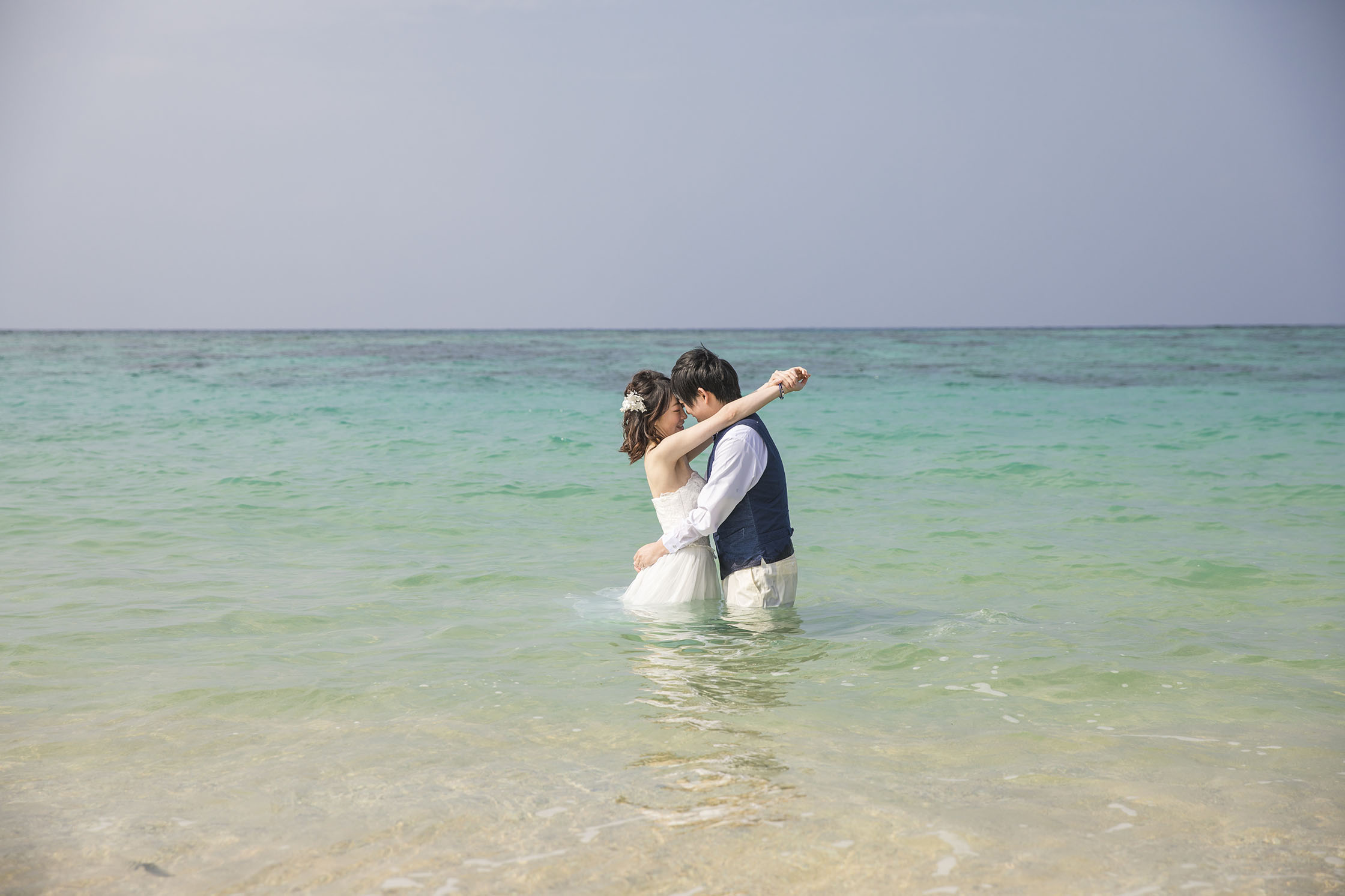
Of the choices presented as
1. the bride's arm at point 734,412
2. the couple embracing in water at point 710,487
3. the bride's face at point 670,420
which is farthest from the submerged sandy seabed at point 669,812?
the bride's face at point 670,420

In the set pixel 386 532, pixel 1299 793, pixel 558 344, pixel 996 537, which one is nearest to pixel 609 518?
pixel 386 532

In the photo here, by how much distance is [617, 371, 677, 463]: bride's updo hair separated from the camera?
17.4 feet

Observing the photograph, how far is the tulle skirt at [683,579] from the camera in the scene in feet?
18.1

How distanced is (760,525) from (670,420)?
732 mm

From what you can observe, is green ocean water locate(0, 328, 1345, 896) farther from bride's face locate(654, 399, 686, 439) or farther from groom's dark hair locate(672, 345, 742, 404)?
groom's dark hair locate(672, 345, 742, 404)

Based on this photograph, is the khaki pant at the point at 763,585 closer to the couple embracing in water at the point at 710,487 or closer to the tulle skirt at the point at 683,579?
the couple embracing in water at the point at 710,487

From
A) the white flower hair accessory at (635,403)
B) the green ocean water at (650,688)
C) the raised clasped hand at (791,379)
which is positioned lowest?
the green ocean water at (650,688)

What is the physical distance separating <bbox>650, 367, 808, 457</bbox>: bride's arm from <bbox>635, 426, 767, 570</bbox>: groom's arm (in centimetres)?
8

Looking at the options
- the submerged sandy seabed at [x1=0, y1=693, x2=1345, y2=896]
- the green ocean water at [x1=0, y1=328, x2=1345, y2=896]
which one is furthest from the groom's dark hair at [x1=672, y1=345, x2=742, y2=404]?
the submerged sandy seabed at [x1=0, y1=693, x2=1345, y2=896]

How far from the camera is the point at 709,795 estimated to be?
323 cm

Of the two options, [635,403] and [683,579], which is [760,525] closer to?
[683,579]

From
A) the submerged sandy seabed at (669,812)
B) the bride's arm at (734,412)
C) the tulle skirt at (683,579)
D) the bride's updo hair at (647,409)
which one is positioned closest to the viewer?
the submerged sandy seabed at (669,812)

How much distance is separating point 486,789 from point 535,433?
43.4 feet

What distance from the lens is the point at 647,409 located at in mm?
5352
